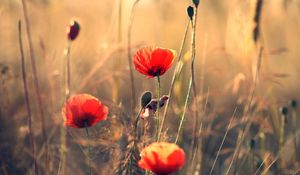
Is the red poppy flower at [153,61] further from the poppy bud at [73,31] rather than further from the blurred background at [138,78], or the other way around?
the poppy bud at [73,31]

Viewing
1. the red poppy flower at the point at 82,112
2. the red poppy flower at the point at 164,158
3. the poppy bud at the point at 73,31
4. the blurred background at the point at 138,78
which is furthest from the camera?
the blurred background at the point at 138,78

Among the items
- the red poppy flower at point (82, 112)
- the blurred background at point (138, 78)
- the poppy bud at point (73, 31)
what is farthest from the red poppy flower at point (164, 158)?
the poppy bud at point (73, 31)

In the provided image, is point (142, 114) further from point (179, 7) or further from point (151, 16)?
point (151, 16)

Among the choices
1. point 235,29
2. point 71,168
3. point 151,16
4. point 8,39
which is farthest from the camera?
point 151,16

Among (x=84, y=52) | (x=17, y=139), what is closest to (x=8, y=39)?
(x=84, y=52)

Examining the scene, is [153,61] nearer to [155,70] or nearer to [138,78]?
[155,70]

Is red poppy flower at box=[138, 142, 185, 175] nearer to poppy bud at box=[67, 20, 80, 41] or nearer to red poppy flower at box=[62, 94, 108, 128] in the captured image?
red poppy flower at box=[62, 94, 108, 128]
